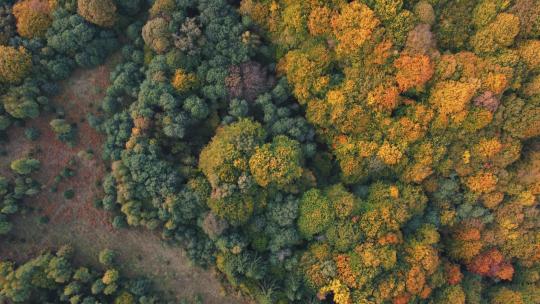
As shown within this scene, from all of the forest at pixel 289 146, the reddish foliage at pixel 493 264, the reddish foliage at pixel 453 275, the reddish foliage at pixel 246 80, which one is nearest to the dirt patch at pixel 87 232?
the forest at pixel 289 146

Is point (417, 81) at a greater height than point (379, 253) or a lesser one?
greater

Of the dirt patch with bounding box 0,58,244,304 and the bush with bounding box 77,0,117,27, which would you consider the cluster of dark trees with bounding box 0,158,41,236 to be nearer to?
the dirt patch with bounding box 0,58,244,304

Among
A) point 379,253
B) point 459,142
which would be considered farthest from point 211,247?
point 459,142

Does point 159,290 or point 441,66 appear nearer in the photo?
point 441,66

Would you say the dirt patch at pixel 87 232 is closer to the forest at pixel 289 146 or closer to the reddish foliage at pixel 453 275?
the forest at pixel 289 146

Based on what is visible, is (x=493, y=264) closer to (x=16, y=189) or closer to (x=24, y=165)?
(x=24, y=165)

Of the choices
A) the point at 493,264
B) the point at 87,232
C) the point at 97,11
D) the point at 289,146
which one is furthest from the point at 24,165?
the point at 493,264

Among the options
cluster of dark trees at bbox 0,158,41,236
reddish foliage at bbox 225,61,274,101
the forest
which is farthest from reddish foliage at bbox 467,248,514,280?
cluster of dark trees at bbox 0,158,41,236

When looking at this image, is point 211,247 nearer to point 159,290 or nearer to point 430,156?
point 159,290
